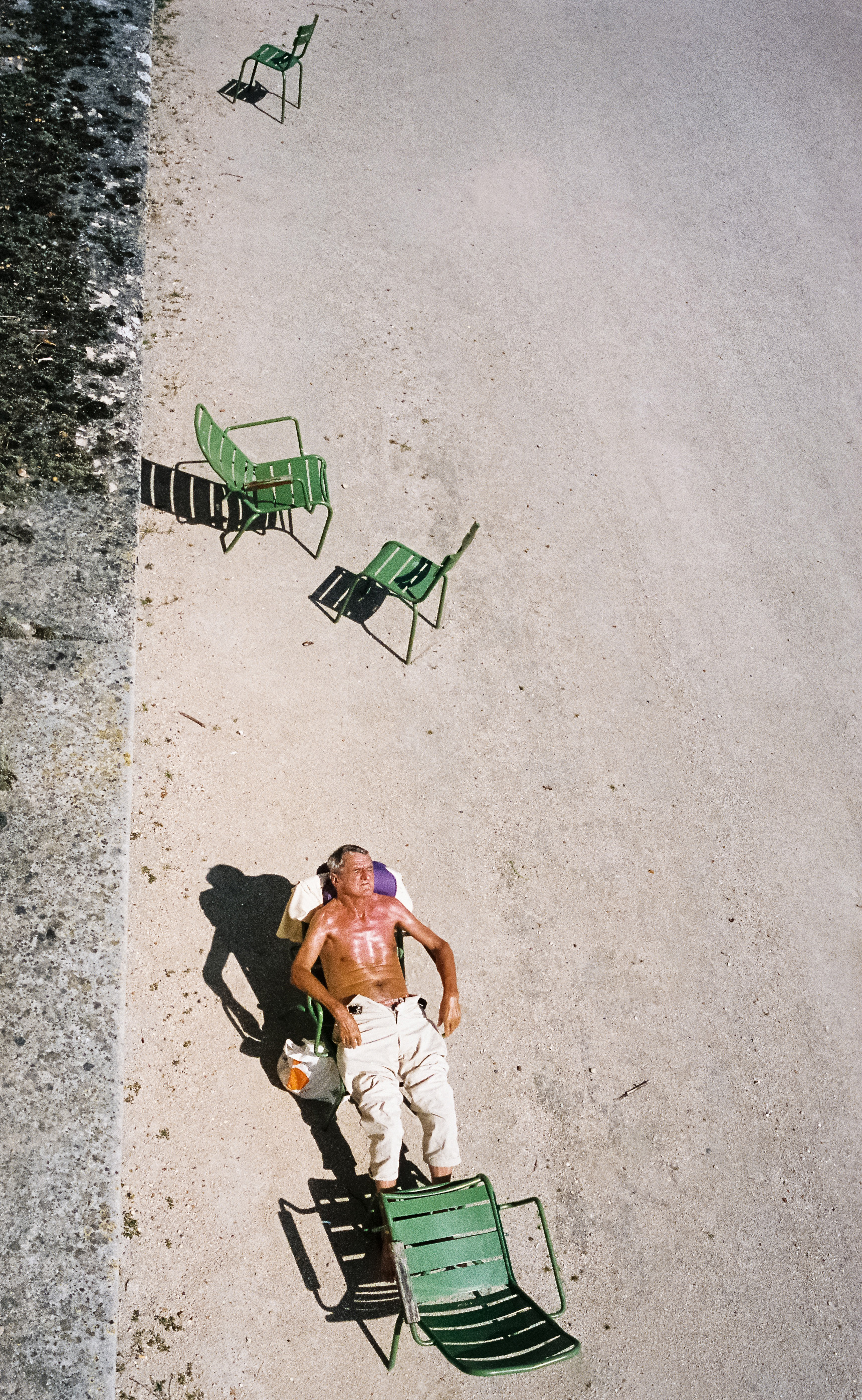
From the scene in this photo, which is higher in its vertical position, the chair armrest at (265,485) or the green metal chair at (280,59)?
the green metal chair at (280,59)

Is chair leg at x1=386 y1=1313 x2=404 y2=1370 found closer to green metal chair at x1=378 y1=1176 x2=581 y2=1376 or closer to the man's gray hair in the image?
green metal chair at x1=378 y1=1176 x2=581 y2=1376

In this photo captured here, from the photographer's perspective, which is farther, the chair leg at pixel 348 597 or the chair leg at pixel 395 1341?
the chair leg at pixel 348 597

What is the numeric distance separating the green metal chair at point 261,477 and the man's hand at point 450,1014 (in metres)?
2.95

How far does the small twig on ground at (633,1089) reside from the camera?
480cm

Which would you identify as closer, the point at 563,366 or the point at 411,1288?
the point at 411,1288

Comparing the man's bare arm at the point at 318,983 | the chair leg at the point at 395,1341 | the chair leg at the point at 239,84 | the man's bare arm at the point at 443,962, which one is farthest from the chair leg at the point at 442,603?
the chair leg at the point at 239,84

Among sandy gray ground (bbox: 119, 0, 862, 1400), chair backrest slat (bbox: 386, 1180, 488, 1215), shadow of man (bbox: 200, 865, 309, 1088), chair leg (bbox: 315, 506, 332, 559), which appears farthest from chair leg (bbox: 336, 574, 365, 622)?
chair backrest slat (bbox: 386, 1180, 488, 1215)

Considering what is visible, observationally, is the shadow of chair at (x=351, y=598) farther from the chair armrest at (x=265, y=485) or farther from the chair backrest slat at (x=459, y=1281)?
the chair backrest slat at (x=459, y=1281)

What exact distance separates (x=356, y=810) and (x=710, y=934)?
2.15 meters

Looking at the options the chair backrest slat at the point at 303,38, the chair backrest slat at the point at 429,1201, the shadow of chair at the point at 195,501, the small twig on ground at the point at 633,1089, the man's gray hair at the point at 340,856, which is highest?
the chair backrest slat at the point at 303,38

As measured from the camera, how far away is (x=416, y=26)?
35.1 feet

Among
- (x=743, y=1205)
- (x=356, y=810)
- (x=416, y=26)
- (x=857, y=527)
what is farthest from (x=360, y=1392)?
(x=416, y=26)

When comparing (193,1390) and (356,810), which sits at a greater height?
(356,810)

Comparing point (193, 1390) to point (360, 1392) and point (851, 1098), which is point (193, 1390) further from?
point (851, 1098)
